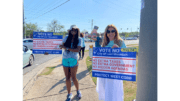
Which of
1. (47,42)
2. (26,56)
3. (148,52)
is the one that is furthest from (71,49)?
(26,56)

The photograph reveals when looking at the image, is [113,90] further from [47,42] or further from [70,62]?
[47,42]

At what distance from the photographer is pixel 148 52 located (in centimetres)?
166

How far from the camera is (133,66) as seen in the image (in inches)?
70.1

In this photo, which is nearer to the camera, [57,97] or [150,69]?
[150,69]

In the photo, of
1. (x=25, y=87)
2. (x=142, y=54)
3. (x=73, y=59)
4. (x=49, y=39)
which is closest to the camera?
(x=142, y=54)

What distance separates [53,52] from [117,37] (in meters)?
1.59

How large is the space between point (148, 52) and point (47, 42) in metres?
2.21

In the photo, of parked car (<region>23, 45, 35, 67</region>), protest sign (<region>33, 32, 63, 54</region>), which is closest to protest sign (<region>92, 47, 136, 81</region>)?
protest sign (<region>33, 32, 63, 54</region>)

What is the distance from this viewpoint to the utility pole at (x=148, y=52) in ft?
5.13

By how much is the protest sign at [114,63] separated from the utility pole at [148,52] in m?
0.15

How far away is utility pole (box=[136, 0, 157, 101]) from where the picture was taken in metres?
1.56

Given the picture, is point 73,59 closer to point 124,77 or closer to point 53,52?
point 53,52

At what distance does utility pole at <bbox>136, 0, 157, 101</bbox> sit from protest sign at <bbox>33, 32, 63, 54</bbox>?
1.82 meters

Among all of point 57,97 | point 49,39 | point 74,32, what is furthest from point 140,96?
point 49,39
